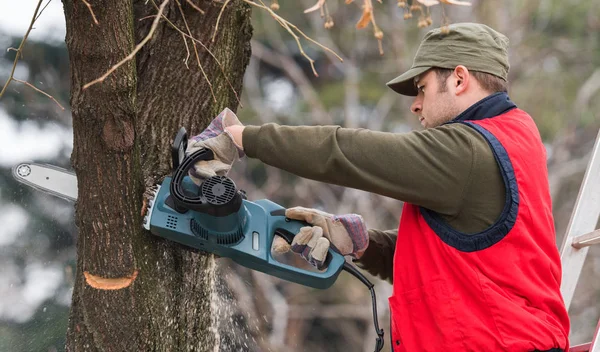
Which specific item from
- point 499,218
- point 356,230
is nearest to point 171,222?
point 356,230

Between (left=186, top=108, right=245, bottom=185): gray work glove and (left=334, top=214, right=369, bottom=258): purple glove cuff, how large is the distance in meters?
0.44

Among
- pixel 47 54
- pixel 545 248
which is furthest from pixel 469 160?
pixel 47 54

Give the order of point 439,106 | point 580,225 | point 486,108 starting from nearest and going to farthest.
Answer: point 486,108
point 439,106
point 580,225

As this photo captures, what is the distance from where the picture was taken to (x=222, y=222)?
232cm

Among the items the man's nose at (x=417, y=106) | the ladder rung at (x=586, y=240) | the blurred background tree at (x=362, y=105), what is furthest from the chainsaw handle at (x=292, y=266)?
the blurred background tree at (x=362, y=105)

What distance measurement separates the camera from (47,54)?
773 cm

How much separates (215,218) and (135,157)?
0.31 metres

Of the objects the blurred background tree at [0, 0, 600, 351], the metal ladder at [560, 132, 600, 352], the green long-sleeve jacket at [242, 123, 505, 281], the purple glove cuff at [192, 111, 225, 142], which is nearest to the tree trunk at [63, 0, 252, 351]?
the purple glove cuff at [192, 111, 225, 142]

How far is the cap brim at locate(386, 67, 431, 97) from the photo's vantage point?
2311 millimetres

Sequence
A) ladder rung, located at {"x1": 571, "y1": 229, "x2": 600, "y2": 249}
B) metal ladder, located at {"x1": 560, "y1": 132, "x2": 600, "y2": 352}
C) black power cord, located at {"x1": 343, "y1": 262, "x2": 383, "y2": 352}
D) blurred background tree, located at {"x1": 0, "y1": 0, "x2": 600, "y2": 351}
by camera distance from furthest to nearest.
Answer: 1. blurred background tree, located at {"x1": 0, "y1": 0, "x2": 600, "y2": 351}
2. metal ladder, located at {"x1": 560, "y1": 132, "x2": 600, "y2": 352}
3. ladder rung, located at {"x1": 571, "y1": 229, "x2": 600, "y2": 249}
4. black power cord, located at {"x1": 343, "y1": 262, "x2": 383, "y2": 352}

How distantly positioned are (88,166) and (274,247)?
27.4 inches

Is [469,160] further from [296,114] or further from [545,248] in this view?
[296,114]

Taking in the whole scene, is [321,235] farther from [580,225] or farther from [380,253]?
[580,225]

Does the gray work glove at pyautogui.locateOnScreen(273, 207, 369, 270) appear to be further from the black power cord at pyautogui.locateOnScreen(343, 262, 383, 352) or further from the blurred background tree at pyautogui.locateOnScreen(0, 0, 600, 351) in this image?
the blurred background tree at pyautogui.locateOnScreen(0, 0, 600, 351)
